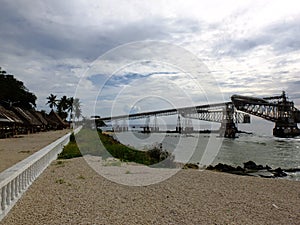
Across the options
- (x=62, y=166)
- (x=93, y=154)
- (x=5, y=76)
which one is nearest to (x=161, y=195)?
(x=62, y=166)

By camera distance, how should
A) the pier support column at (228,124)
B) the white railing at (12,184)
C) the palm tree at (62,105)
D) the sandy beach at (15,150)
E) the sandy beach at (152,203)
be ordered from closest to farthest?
1. the white railing at (12,184)
2. the sandy beach at (152,203)
3. the sandy beach at (15,150)
4. the pier support column at (228,124)
5. the palm tree at (62,105)

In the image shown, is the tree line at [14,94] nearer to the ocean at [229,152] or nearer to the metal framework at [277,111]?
the ocean at [229,152]

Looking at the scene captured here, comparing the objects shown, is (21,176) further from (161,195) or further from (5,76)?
(5,76)

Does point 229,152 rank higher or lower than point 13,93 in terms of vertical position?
lower

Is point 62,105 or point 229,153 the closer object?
point 229,153

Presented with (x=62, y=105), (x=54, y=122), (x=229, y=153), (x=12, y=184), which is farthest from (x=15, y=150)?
(x=62, y=105)

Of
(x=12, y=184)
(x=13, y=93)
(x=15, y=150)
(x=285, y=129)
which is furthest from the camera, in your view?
(x=285, y=129)

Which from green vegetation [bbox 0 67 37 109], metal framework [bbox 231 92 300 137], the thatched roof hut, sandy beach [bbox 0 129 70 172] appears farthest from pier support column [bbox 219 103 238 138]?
sandy beach [bbox 0 129 70 172]

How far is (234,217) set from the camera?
4.98 m

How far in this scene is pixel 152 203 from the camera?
5691mm

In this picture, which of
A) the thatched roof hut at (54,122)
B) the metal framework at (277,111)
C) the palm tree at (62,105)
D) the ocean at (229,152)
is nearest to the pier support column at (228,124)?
the metal framework at (277,111)

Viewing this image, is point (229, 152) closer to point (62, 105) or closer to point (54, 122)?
point (54, 122)

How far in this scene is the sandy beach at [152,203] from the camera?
4762 millimetres

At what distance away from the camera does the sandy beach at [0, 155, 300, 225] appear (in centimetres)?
476
